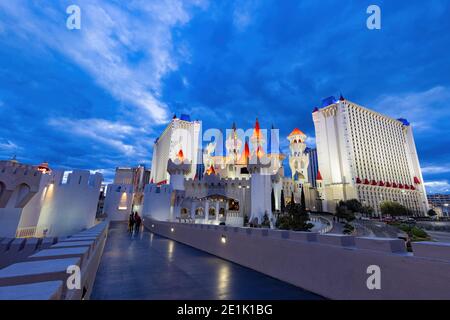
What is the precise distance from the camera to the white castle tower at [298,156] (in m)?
59.1

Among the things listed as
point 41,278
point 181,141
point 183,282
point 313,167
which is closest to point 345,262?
point 183,282

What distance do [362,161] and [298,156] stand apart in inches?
1059

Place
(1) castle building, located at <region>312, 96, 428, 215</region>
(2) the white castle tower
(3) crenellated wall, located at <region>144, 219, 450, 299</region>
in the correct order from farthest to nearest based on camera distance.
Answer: (1) castle building, located at <region>312, 96, 428, 215</region> → (2) the white castle tower → (3) crenellated wall, located at <region>144, 219, 450, 299</region>

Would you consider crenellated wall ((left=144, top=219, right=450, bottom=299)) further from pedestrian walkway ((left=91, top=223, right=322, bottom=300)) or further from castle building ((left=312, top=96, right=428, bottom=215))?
castle building ((left=312, top=96, right=428, bottom=215))

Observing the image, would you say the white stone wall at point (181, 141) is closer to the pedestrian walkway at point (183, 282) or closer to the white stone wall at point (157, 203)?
the white stone wall at point (157, 203)

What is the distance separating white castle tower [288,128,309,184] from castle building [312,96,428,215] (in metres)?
12.3

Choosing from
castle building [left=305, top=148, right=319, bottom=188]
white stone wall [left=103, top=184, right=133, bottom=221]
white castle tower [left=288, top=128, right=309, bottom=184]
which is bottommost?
white stone wall [left=103, top=184, right=133, bottom=221]

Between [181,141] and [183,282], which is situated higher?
[181,141]

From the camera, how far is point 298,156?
2375 inches

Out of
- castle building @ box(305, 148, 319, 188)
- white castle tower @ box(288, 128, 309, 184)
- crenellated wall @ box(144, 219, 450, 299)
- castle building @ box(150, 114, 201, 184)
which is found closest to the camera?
crenellated wall @ box(144, 219, 450, 299)

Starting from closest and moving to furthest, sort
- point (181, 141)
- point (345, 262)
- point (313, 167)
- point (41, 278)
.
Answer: point (41, 278) → point (345, 262) → point (181, 141) → point (313, 167)

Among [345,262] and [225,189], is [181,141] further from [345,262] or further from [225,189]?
[345,262]

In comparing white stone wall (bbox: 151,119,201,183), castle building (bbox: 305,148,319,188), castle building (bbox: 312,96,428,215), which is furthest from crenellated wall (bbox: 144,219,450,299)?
castle building (bbox: 305,148,319,188)

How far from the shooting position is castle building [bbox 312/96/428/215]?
65312 millimetres
